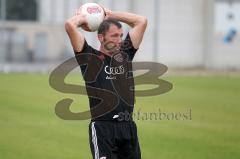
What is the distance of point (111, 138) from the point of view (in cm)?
751

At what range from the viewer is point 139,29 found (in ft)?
26.5

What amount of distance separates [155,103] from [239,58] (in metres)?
27.5

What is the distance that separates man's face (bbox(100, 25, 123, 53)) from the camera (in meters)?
7.49

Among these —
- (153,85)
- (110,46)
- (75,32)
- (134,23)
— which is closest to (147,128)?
(153,85)

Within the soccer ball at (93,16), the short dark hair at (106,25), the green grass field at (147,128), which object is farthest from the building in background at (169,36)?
the short dark hair at (106,25)

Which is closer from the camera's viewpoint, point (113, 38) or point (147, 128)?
point (113, 38)

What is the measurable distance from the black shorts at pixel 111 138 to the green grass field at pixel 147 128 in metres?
4.54

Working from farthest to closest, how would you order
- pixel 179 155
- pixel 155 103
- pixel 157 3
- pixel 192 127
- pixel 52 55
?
pixel 52 55 → pixel 157 3 → pixel 155 103 → pixel 192 127 → pixel 179 155

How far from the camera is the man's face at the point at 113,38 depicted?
24.6ft

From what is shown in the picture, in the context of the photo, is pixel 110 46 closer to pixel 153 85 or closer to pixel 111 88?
pixel 111 88

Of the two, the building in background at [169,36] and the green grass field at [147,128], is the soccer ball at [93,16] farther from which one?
the building in background at [169,36]

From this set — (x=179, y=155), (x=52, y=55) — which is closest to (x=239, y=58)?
(x=52, y=55)

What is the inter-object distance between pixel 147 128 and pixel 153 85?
540cm

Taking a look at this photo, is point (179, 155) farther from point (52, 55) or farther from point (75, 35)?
point (52, 55)
